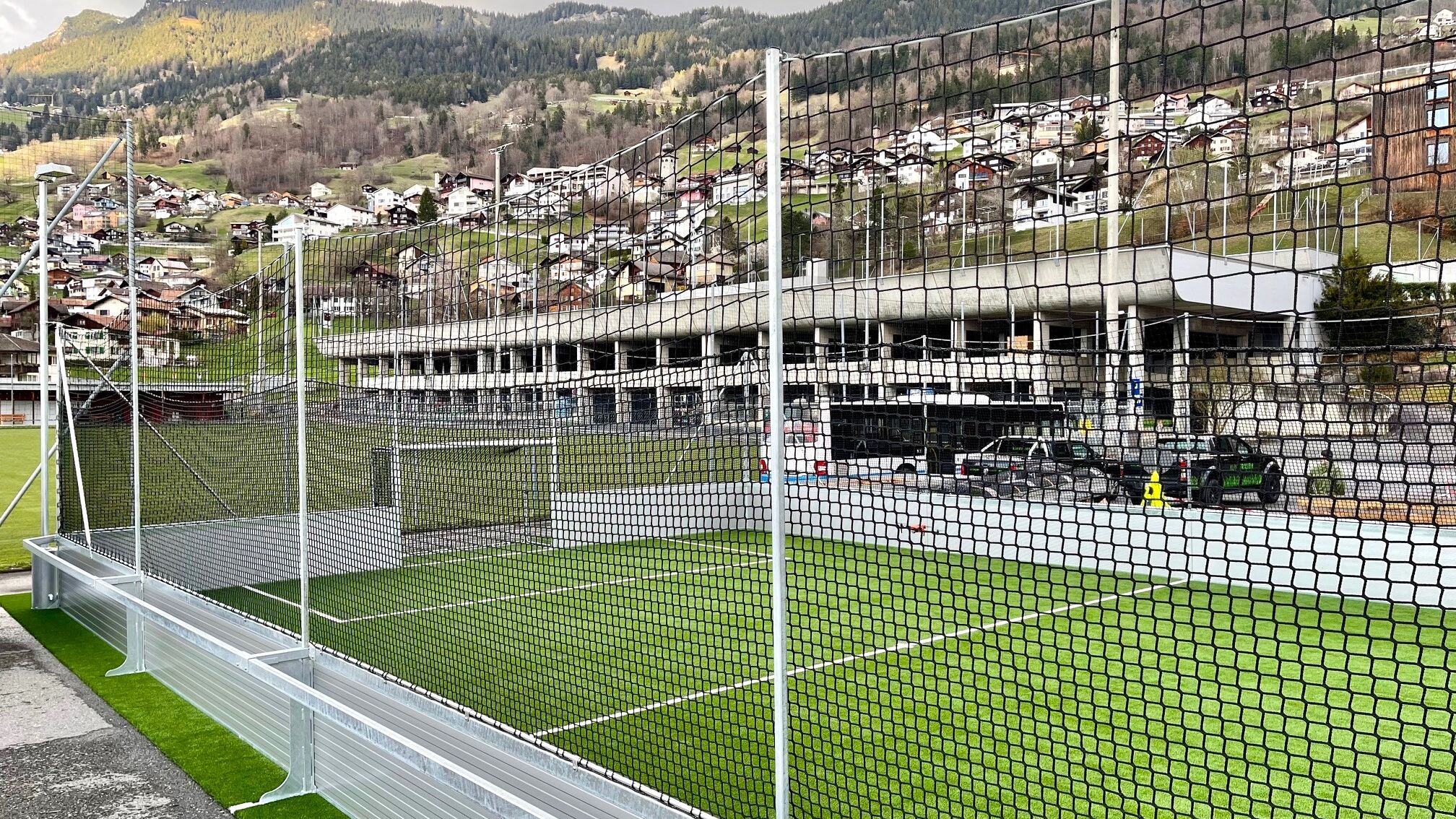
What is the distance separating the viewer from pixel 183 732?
5355 millimetres

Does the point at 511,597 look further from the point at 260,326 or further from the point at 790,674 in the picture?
the point at 790,674

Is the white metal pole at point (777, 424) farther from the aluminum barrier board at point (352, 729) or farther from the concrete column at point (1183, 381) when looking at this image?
the concrete column at point (1183, 381)

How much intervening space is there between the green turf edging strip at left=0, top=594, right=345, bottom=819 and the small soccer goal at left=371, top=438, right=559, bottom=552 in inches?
82.9

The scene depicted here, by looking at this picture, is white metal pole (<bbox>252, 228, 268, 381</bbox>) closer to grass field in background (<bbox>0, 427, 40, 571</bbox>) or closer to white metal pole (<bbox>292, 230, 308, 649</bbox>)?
white metal pole (<bbox>292, 230, 308, 649</bbox>)

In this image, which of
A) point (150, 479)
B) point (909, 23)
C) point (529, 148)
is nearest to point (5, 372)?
point (150, 479)

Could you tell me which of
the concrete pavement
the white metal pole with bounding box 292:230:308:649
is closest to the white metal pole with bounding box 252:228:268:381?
the white metal pole with bounding box 292:230:308:649

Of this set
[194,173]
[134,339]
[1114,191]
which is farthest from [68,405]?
[194,173]

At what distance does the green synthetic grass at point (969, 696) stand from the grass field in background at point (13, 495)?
3.96 m

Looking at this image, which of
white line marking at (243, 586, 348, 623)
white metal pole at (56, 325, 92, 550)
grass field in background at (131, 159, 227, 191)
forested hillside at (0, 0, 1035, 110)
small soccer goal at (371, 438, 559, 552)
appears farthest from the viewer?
forested hillside at (0, 0, 1035, 110)

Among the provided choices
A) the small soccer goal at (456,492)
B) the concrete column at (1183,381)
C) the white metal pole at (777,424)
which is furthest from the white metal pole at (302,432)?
the concrete column at (1183,381)

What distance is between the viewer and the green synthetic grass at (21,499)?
451 inches

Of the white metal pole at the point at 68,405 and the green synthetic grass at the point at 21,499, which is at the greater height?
the white metal pole at the point at 68,405

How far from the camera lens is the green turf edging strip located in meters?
4.38

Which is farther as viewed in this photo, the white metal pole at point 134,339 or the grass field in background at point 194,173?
the grass field in background at point 194,173
